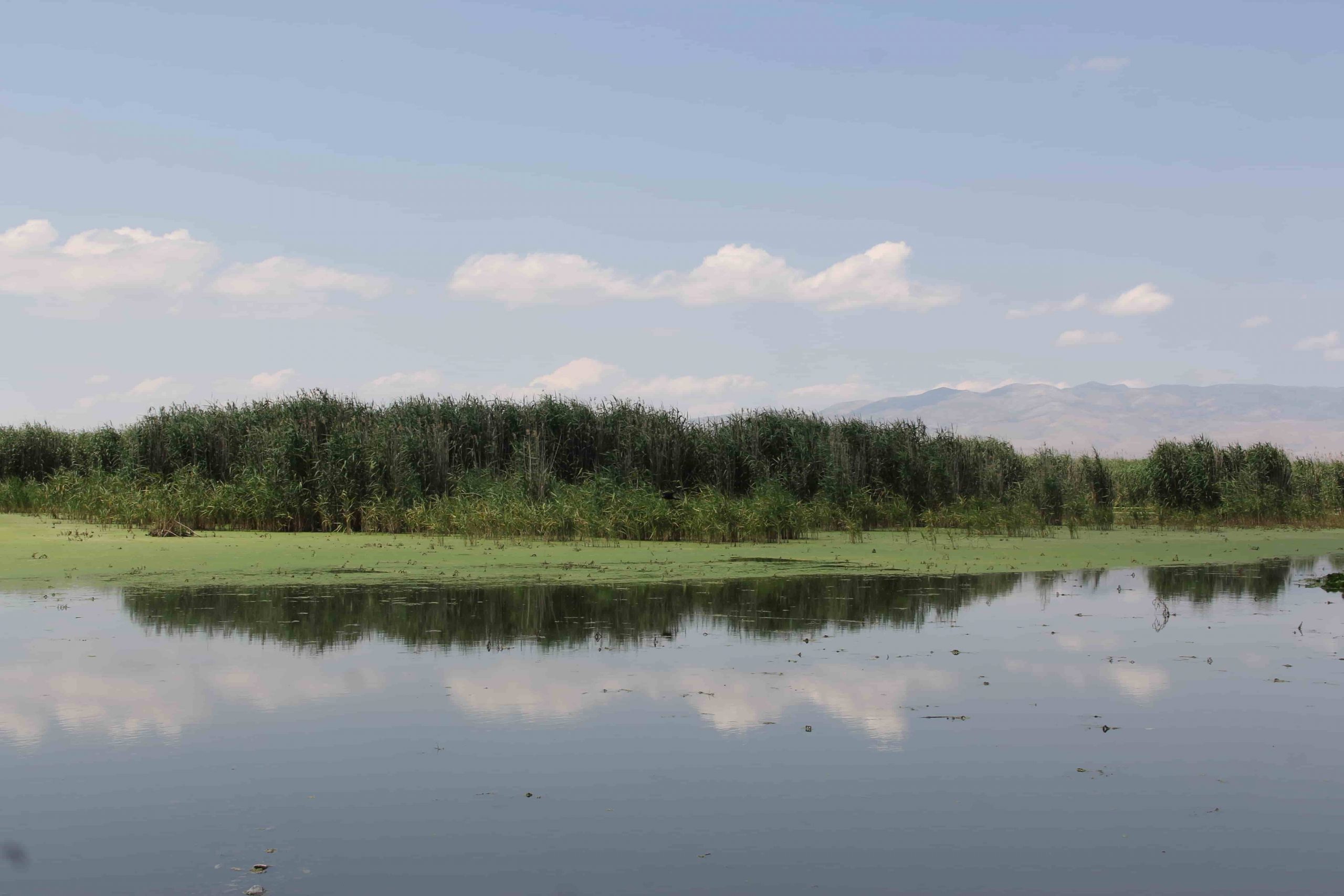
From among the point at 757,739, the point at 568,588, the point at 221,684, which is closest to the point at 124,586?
the point at 568,588

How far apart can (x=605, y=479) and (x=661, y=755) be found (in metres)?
17.3

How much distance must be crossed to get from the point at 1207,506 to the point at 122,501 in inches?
1032

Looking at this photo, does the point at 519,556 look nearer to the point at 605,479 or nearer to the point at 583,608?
the point at 583,608

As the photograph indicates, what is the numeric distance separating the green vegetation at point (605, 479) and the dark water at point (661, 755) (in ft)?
35.2

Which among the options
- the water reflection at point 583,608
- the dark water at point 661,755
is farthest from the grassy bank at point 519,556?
the dark water at point 661,755

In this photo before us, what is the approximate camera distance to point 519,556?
56.5ft

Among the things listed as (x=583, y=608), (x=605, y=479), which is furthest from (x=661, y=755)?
(x=605, y=479)

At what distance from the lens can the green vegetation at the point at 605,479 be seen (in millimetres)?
21797

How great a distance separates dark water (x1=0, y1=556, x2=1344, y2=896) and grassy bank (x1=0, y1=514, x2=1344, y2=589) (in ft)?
12.1

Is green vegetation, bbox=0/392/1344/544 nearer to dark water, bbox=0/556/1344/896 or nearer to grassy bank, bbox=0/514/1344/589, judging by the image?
grassy bank, bbox=0/514/1344/589

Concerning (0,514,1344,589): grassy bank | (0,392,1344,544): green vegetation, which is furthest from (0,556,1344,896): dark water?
(0,392,1344,544): green vegetation

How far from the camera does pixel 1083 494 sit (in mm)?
29203

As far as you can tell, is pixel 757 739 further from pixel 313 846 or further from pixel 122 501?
pixel 122 501

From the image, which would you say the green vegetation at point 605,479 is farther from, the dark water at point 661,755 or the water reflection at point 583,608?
the dark water at point 661,755
